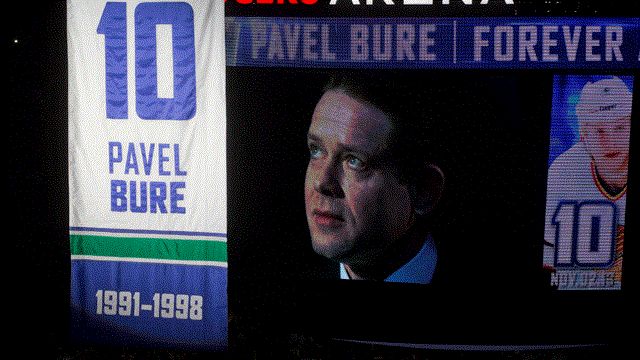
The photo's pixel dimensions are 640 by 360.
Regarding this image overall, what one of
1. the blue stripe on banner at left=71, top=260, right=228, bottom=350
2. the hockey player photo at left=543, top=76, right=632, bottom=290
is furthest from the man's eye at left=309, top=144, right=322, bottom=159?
the hockey player photo at left=543, top=76, right=632, bottom=290

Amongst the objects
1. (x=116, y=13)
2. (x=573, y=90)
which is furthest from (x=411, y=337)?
(x=116, y=13)

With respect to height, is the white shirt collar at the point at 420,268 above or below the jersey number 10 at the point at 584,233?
below

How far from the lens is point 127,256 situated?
118 inches

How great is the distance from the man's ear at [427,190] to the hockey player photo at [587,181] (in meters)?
0.59

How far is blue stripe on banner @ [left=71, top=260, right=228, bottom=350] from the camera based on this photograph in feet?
9.81

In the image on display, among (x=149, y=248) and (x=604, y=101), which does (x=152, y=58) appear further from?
(x=604, y=101)

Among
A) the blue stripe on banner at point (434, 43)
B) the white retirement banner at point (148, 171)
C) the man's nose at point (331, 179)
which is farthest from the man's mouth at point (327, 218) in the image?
the blue stripe on banner at point (434, 43)

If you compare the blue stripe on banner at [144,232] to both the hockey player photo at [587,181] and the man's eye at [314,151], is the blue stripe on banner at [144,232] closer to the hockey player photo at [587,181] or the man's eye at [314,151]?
the man's eye at [314,151]

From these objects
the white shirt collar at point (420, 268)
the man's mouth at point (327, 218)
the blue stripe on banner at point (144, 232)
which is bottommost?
the white shirt collar at point (420, 268)

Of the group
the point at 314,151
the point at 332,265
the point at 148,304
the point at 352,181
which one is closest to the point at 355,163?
the point at 352,181

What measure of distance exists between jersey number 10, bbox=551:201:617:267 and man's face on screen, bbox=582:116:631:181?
0.19 metres

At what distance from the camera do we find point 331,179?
2877mm

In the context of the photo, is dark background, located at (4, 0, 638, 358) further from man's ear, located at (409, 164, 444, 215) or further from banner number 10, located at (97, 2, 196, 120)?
banner number 10, located at (97, 2, 196, 120)

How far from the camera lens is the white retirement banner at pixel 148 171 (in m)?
2.86
